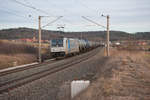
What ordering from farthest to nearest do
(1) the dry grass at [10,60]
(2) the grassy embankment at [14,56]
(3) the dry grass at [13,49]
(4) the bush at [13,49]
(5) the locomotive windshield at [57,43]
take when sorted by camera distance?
(4) the bush at [13,49] < (3) the dry grass at [13,49] < (5) the locomotive windshield at [57,43] < (2) the grassy embankment at [14,56] < (1) the dry grass at [10,60]

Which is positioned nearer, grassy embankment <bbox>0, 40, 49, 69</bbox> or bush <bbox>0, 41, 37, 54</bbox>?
grassy embankment <bbox>0, 40, 49, 69</bbox>

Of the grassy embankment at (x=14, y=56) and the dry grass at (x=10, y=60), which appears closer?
the dry grass at (x=10, y=60)

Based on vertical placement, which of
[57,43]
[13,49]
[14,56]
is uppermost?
[57,43]

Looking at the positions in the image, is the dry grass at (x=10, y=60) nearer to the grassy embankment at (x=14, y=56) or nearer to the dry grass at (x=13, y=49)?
the grassy embankment at (x=14, y=56)

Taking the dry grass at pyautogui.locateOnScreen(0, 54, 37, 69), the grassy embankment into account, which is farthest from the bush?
the dry grass at pyautogui.locateOnScreen(0, 54, 37, 69)


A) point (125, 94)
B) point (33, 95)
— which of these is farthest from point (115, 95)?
point (33, 95)

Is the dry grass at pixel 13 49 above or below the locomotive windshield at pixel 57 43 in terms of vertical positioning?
below

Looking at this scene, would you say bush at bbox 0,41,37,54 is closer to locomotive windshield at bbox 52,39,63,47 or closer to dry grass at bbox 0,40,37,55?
dry grass at bbox 0,40,37,55

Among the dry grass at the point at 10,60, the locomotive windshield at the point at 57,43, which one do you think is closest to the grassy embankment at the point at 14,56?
the dry grass at the point at 10,60

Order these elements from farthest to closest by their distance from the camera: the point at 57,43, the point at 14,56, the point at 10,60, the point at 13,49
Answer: the point at 13,49 → the point at 14,56 → the point at 57,43 → the point at 10,60

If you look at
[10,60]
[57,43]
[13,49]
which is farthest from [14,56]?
[13,49]

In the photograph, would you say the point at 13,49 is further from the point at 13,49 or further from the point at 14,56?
the point at 14,56

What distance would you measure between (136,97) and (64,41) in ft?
75.9

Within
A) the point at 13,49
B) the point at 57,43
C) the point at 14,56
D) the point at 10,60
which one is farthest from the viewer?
the point at 13,49
